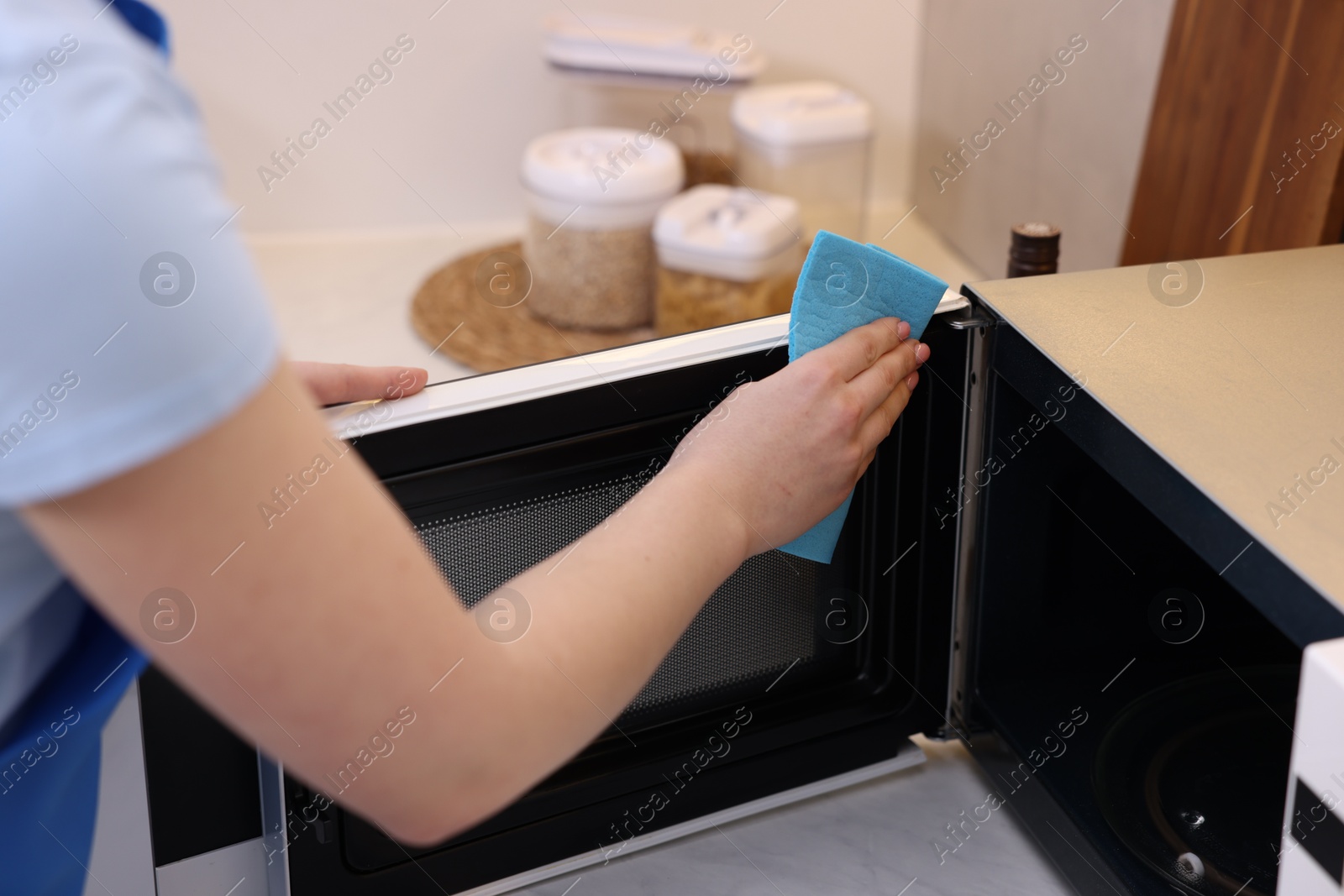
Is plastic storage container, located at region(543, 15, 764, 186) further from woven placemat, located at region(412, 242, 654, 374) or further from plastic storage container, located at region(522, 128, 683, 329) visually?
woven placemat, located at region(412, 242, 654, 374)

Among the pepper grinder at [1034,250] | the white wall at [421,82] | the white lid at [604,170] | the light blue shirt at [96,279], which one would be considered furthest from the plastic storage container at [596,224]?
the light blue shirt at [96,279]

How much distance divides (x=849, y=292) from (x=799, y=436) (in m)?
0.07

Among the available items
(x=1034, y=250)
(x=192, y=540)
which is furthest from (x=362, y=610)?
(x=1034, y=250)

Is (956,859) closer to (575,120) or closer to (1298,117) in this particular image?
(1298,117)

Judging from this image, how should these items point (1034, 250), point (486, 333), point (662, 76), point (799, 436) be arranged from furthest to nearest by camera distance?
point (662, 76), point (486, 333), point (1034, 250), point (799, 436)

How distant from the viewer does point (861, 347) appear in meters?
0.42

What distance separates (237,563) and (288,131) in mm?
1459

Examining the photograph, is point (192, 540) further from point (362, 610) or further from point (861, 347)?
point (861, 347)

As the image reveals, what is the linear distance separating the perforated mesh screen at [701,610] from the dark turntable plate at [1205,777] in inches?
5.9

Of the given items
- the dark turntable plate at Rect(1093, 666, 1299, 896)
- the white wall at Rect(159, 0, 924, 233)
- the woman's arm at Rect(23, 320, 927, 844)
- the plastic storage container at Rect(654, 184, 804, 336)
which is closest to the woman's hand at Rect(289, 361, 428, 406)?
the woman's arm at Rect(23, 320, 927, 844)

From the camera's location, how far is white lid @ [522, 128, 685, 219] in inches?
50.3

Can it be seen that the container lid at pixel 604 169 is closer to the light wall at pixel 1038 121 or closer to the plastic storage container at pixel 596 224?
the plastic storage container at pixel 596 224

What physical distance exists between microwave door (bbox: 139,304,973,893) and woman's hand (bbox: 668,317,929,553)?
0.04 meters

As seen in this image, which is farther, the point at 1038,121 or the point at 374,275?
the point at 374,275
